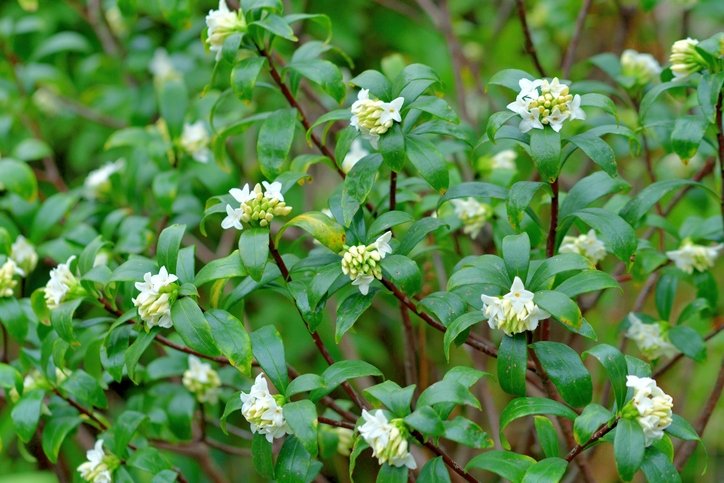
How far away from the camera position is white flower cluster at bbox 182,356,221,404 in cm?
149

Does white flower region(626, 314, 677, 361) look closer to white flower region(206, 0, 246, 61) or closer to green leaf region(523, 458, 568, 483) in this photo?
green leaf region(523, 458, 568, 483)

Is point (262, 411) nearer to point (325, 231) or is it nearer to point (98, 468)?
point (325, 231)

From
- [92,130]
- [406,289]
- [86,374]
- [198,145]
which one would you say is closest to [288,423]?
[406,289]

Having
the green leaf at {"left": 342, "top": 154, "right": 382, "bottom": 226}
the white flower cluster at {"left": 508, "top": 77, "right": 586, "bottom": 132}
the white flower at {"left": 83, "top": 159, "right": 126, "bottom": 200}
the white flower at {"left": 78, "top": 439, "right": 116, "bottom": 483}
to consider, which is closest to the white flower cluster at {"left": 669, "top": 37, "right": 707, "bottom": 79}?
the white flower cluster at {"left": 508, "top": 77, "right": 586, "bottom": 132}

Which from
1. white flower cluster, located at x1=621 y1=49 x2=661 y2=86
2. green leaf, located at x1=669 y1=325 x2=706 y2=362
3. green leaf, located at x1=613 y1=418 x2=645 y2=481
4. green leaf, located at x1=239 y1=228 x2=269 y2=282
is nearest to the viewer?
green leaf, located at x1=613 y1=418 x2=645 y2=481

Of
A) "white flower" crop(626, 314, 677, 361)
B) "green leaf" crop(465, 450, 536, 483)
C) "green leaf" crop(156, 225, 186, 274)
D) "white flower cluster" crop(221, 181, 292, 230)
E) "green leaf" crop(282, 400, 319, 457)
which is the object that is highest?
"white flower cluster" crop(221, 181, 292, 230)

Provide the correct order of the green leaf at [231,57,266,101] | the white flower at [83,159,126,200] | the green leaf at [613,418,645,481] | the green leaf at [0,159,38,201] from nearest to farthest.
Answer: the green leaf at [613,418,645,481]
the green leaf at [231,57,266,101]
the green leaf at [0,159,38,201]
the white flower at [83,159,126,200]

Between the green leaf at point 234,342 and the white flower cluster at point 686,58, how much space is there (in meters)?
0.74

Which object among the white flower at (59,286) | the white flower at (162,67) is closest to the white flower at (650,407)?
the white flower at (59,286)

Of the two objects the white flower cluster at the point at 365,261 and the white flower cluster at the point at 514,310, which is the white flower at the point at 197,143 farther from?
the white flower cluster at the point at 514,310

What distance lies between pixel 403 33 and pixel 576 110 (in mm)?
1845

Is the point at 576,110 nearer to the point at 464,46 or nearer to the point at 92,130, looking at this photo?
the point at 464,46

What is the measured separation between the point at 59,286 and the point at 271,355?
14.1 inches

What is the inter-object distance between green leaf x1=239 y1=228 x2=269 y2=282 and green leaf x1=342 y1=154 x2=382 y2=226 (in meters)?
0.12
